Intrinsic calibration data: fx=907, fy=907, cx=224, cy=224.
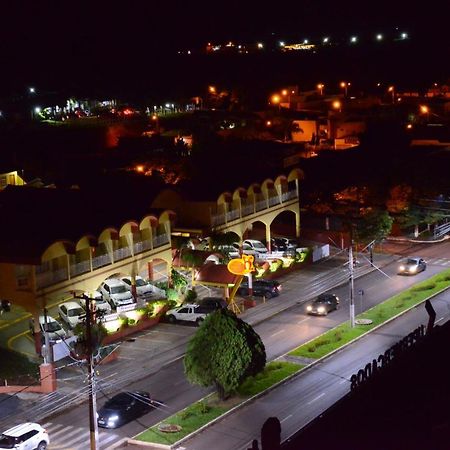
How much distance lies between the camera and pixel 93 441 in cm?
2842

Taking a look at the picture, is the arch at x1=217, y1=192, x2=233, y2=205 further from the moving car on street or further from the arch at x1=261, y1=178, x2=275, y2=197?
the moving car on street

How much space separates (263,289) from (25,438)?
70.6ft

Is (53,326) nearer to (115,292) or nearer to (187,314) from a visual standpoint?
(115,292)

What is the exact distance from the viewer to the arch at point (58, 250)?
3934 cm

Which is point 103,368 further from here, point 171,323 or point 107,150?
point 107,150

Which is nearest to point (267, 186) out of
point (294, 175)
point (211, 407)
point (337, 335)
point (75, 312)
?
point (294, 175)

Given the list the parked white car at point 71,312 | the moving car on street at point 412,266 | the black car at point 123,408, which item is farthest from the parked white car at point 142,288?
the moving car on street at point 412,266

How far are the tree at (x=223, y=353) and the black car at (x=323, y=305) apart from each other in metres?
12.8

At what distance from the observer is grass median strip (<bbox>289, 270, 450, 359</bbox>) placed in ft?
129

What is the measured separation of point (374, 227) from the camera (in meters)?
57.5

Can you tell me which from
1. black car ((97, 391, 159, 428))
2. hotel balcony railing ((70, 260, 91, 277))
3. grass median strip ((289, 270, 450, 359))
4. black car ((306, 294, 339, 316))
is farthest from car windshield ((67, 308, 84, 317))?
A: black car ((306, 294, 339, 316))

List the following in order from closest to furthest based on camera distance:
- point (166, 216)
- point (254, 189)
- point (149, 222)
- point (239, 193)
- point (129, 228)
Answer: point (129, 228) < point (149, 222) < point (166, 216) < point (239, 193) < point (254, 189)

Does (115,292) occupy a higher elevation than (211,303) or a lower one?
higher

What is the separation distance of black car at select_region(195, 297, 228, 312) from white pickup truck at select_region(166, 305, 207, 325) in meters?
0.29
